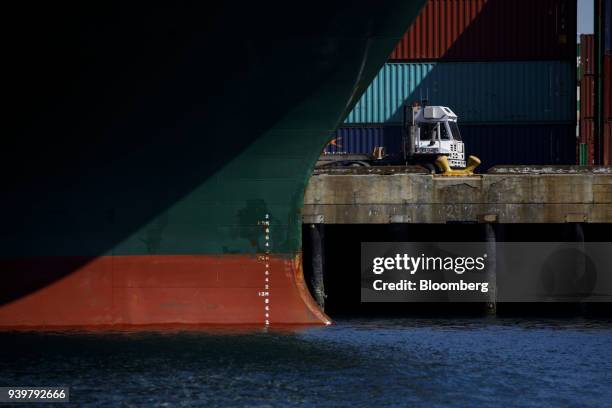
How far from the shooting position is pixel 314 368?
20438 mm

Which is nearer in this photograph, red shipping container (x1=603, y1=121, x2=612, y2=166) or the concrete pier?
the concrete pier

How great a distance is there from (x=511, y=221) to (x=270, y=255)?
8.98 m

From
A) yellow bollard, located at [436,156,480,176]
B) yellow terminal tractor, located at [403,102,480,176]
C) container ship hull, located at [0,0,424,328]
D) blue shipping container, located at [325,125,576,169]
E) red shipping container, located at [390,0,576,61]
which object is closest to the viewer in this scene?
container ship hull, located at [0,0,424,328]

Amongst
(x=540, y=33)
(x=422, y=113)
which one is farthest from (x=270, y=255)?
(x=540, y=33)

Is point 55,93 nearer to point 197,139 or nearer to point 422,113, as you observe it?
point 197,139

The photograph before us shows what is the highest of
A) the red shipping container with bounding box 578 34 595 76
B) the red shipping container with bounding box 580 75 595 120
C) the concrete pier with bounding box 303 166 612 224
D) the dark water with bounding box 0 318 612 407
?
the red shipping container with bounding box 578 34 595 76

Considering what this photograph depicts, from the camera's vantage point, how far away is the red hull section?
75.8 ft

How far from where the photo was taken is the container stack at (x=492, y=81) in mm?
41094

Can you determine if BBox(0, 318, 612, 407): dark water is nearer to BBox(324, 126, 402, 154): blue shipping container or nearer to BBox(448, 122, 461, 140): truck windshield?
BBox(448, 122, 461, 140): truck windshield

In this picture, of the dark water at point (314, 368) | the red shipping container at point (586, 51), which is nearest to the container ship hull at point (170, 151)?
the dark water at point (314, 368)

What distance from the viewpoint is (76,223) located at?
22922mm

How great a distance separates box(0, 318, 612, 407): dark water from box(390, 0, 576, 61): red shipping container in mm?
18375

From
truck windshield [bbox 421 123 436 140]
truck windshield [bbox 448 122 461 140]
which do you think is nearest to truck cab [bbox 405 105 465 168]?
truck windshield [bbox 421 123 436 140]

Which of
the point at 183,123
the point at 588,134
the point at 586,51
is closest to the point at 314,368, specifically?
the point at 183,123
